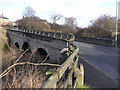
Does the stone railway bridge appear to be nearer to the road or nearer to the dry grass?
the road

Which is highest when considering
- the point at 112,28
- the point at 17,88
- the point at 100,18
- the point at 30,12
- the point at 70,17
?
the point at 30,12

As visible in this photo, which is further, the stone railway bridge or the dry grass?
the stone railway bridge

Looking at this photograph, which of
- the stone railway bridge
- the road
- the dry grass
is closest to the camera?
the dry grass

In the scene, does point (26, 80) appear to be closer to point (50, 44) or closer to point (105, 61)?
point (105, 61)

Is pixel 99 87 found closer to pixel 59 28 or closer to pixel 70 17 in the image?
pixel 59 28

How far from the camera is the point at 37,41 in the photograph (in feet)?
69.8

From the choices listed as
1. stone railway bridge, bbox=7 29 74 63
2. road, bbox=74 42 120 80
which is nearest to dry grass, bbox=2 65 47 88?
road, bbox=74 42 120 80

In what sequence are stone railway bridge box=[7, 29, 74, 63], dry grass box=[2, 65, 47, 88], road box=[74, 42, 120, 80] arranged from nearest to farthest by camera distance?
dry grass box=[2, 65, 47, 88], road box=[74, 42, 120, 80], stone railway bridge box=[7, 29, 74, 63]

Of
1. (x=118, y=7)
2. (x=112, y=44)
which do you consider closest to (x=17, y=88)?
(x=112, y=44)

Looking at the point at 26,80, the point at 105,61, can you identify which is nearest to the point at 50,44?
the point at 105,61

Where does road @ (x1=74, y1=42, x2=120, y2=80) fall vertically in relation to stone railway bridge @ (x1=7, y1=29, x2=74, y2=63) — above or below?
below

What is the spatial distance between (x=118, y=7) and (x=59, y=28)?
34496 millimetres

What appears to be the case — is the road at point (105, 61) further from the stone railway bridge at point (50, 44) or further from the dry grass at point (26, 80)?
the dry grass at point (26, 80)

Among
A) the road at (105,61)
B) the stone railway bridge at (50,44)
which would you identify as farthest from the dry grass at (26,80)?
the stone railway bridge at (50,44)
